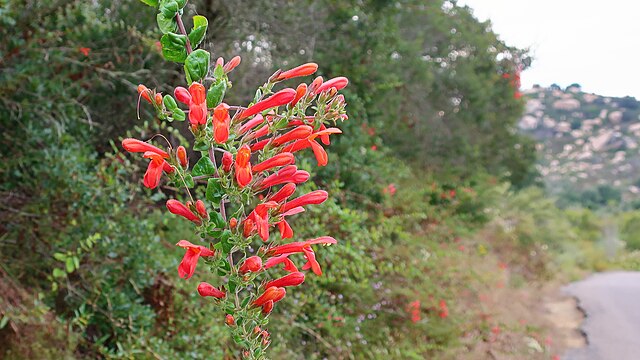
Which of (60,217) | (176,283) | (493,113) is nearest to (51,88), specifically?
(60,217)

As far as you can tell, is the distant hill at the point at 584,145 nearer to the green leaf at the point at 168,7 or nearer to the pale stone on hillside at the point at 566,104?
the pale stone on hillside at the point at 566,104

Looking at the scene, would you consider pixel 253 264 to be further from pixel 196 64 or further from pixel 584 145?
pixel 584 145

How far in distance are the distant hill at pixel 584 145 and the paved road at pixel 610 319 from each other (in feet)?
14.3

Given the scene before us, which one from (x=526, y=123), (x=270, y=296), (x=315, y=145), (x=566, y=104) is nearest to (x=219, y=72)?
(x=315, y=145)

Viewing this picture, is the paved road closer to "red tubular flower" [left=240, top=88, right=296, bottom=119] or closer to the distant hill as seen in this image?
the distant hill

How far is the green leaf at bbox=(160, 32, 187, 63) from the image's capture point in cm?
112

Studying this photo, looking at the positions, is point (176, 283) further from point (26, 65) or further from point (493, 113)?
point (493, 113)

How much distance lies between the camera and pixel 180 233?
380cm

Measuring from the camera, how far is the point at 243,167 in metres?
1.07

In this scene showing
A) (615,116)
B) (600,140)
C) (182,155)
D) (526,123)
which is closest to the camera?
(182,155)

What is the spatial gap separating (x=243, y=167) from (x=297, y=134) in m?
0.17

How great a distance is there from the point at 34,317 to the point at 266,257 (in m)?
1.93

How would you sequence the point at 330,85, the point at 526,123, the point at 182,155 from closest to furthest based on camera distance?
the point at 182,155
the point at 330,85
the point at 526,123

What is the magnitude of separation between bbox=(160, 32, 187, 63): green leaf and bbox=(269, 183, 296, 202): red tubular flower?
0.35 meters
